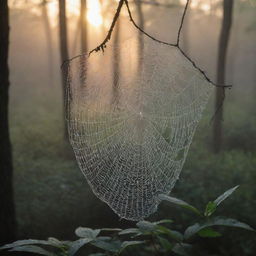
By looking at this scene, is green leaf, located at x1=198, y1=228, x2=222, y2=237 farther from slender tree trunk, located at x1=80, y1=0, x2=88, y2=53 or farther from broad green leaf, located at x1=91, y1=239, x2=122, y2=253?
slender tree trunk, located at x1=80, y1=0, x2=88, y2=53

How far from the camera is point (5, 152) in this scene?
562 centimetres

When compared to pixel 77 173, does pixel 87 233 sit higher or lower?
higher

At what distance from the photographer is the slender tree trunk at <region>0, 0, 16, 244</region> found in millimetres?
5410

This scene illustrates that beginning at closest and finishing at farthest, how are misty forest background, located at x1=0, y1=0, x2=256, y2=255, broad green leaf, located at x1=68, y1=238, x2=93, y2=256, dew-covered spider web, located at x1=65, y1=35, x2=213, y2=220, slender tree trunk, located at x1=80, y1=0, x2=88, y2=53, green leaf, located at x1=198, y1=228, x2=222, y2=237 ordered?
broad green leaf, located at x1=68, y1=238, x2=93, y2=256, green leaf, located at x1=198, y1=228, x2=222, y2=237, dew-covered spider web, located at x1=65, y1=35, x2=213, y2=220, misty forest background, located at x1=0, y1=0, x2=256, y2=255, slender tree trunk, located at x1=80, y1=0, x2=88, y2=53

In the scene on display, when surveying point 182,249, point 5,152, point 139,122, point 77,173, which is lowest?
point 77,173

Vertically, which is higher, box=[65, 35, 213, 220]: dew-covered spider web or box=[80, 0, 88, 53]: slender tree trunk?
box=[80, 0, 88, 53]: slender tree trunk

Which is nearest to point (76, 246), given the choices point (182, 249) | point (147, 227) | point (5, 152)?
point (147, 227)

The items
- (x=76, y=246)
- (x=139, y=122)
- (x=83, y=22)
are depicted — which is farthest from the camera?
(x=83, y=22)

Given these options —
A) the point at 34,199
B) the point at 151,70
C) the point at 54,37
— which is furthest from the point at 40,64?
the point at 151,70

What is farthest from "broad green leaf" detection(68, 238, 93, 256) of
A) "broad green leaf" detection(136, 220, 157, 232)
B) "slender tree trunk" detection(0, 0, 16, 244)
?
"slender tree trunk" detection(0, 0, 16, 244)

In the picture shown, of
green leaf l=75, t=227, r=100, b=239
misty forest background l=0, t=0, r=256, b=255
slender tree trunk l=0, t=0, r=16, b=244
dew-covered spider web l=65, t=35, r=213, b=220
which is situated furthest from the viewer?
misty forest background l=0, t=0, r=256, b=255

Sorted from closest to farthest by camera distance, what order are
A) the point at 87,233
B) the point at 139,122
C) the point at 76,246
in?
the point at 76,246, the point at 87,233, the point at 139,122

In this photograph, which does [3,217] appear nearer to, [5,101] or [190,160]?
[5,101]

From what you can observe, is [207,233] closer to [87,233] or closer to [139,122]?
[87,233]
